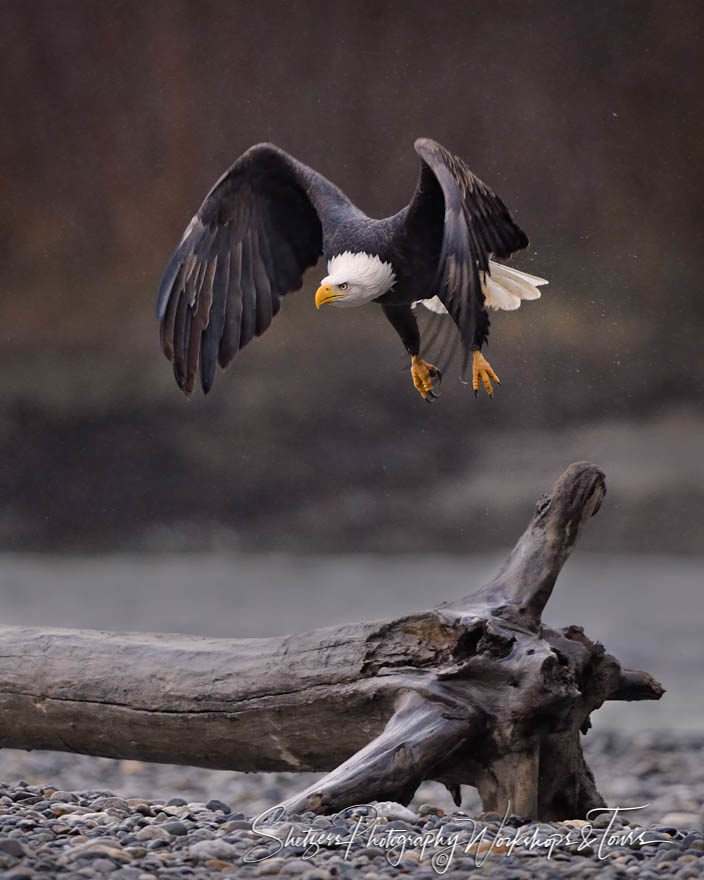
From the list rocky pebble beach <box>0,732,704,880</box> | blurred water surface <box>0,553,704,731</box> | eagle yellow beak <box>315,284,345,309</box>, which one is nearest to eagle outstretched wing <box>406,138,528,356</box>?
eagle yellow beak <box>315,284,345,309</box>

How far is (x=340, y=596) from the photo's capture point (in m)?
4.89

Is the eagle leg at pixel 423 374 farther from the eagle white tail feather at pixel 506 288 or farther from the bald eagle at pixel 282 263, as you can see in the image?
the eagle white tail feather at pixel 506 288

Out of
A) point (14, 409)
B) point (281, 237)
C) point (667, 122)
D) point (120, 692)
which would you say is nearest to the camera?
point (120, 692)

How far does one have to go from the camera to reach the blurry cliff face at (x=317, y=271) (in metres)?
4.33

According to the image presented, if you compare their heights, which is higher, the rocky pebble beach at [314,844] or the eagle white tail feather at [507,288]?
the eagle white tail feather at [507,288]

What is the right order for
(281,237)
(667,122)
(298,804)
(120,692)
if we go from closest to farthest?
(298,804), (120,692), (281,237), (667,122)

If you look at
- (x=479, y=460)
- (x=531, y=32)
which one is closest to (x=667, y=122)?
(x=531, y=32)

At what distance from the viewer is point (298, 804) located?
1.88 metres

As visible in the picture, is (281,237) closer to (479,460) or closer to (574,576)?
(479,460)

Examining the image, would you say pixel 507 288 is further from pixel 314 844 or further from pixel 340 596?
pixel 340 596

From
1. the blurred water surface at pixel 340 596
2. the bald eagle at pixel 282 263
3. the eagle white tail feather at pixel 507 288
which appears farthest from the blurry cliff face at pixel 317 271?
the bald eagle at pixel 282 263

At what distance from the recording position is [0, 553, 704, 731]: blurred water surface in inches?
188

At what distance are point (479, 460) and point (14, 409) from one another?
2065 millimetres

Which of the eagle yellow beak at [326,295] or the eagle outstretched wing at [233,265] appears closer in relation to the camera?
the eagle yellow beak at [326,295]
